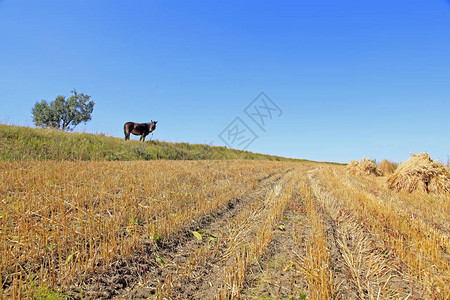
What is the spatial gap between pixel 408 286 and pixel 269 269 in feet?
4.70

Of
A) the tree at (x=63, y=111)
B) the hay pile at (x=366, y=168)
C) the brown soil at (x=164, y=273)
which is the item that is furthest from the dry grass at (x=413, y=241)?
the tree at (x=63, y=111)

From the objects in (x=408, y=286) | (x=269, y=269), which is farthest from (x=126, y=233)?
(x=408, y=286)

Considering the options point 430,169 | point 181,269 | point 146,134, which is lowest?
point 181,269

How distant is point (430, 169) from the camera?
7.24m

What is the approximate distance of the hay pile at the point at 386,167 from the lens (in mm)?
14927

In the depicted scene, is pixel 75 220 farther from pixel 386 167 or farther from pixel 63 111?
pixel 63 111

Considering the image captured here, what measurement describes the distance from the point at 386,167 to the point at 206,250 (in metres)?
16.4

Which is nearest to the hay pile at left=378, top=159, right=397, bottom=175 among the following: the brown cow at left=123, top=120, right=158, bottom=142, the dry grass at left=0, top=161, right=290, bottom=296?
Answer: the dry grass at left=0, top=161, right=290, bottom=296

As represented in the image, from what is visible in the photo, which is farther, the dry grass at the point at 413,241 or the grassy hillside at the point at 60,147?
the grassy hillside at the point at 60,147

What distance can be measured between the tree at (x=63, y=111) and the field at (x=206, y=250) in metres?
39.9

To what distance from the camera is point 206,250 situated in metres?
3.05

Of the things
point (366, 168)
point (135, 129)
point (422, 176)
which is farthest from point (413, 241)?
point (135, 129)

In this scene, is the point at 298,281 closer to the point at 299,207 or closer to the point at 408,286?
the point at 408,286

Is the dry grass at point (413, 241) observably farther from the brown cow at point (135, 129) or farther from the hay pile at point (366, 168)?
the brown cow at point (135, 129)
